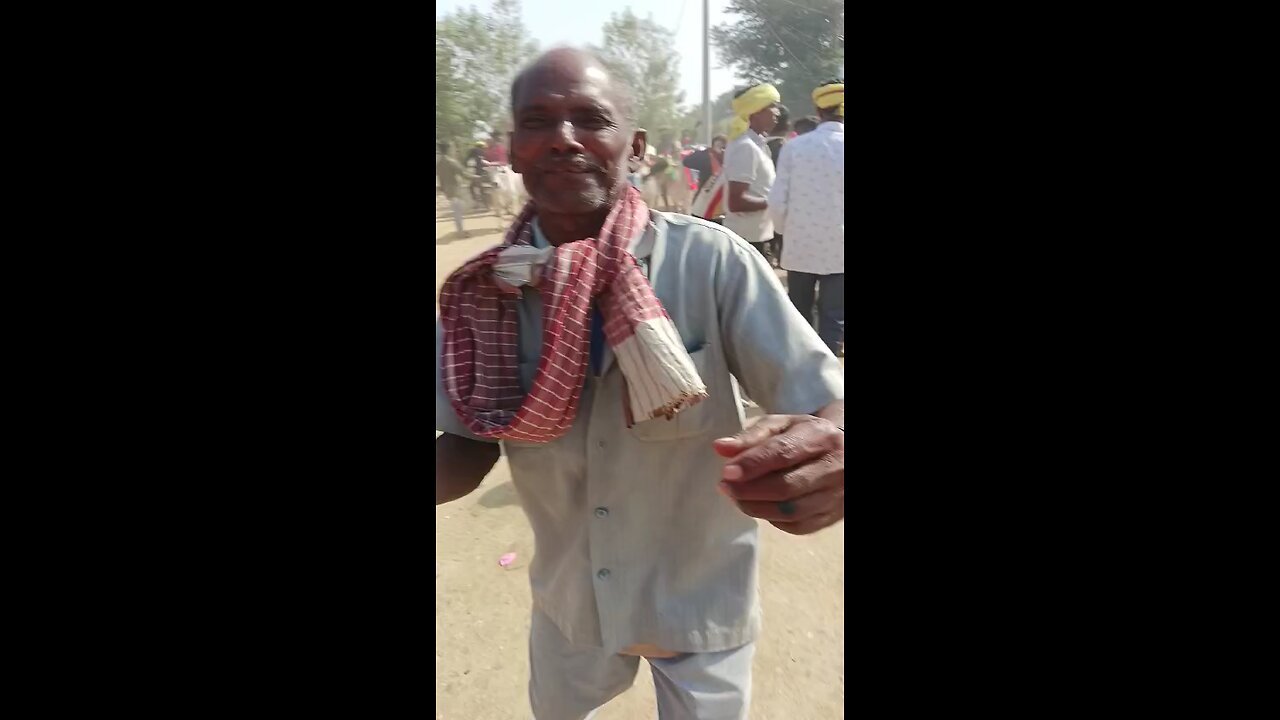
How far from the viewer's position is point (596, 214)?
900mm

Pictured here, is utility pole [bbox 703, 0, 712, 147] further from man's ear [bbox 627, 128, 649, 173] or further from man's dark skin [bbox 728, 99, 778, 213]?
man's dark skin [bbox 728, 99, 778, 213]

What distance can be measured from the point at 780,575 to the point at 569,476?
0.94 meters

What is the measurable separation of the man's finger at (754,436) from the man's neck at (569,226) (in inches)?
13.6

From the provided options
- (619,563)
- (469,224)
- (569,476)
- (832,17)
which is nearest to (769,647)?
(619,563)

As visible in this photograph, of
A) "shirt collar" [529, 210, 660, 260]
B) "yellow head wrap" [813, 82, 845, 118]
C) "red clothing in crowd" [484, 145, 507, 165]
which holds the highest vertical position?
"yellow head wrap" [813, 82, 845, 118]

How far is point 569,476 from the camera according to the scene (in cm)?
94

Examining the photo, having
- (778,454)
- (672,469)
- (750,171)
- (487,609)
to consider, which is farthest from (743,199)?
(487,609)

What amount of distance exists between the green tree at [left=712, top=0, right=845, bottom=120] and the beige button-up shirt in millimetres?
207

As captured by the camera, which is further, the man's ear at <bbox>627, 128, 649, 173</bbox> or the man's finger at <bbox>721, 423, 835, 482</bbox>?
the man's ear at <bbox>627, 128, 649, 173</bbox>

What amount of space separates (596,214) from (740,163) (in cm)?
44

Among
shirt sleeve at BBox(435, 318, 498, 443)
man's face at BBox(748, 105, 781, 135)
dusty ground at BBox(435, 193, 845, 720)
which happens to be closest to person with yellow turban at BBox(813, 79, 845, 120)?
man's face at BBox(748, 105, 781, 135)

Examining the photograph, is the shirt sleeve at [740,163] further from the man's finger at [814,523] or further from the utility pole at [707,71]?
the man's finger at [814,523]

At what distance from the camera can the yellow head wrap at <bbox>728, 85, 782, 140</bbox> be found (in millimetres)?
857

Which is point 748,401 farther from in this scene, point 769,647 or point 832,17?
point 769,647
